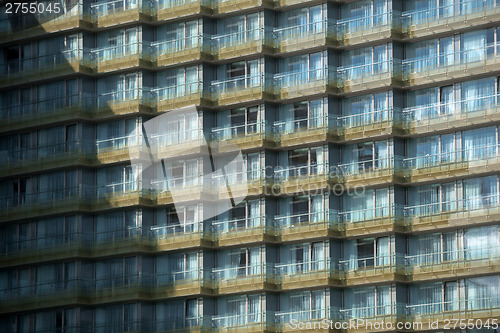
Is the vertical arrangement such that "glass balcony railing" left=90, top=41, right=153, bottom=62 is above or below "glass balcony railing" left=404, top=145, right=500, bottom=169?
above

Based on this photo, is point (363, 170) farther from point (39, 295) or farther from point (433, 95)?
point (39, 295)

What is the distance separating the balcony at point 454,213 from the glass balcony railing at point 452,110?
6558 mm

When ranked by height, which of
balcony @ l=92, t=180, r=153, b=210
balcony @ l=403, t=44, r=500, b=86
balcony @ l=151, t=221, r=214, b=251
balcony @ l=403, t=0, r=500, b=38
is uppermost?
balcony @ l=403, t=0, r=500, b=38

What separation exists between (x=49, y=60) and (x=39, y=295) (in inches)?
813

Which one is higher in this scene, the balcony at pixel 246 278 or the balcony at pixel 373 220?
the balcony at pixel 373 220

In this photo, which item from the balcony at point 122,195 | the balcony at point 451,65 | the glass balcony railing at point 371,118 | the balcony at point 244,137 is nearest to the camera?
the balcony at point 451,65

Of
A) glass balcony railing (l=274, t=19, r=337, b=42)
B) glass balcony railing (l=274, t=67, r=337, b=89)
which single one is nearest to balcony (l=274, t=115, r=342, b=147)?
glass balcony railing (l=274, t=67, r=337, b=89)

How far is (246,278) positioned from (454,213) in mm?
→ 17780

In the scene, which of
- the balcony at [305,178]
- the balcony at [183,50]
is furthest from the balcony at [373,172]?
the balcony at [183,50]

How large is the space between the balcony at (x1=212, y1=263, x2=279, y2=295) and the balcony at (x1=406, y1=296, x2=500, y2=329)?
11626mm

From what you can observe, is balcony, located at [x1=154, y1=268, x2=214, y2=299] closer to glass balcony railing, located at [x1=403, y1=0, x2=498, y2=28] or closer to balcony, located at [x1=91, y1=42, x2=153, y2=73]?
balcony, located at [x1=91, y1=42, x2=153, y2=73]

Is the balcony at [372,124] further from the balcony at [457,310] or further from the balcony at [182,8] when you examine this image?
the balcony at [182,8]

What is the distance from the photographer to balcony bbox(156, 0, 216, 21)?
5364 inches

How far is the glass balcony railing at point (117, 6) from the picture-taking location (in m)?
139
